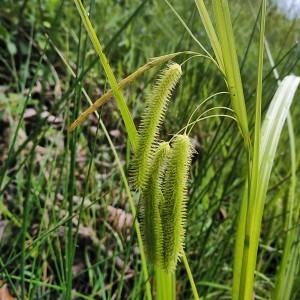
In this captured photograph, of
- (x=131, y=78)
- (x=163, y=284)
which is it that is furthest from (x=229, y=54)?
(x=163, y=284)

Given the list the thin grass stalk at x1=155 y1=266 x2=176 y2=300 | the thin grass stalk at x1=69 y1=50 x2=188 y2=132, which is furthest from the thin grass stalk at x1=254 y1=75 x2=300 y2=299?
the thin grass stalk at x1=69 y1=50 x2=188 y2=132

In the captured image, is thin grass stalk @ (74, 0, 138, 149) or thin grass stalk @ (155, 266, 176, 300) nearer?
thin grass stalk @ (74, 0, 138, 149)

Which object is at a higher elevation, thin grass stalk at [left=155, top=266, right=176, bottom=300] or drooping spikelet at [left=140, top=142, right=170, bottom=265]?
drooping spikelet at [left=140, top=142, right=170, bottom=265]

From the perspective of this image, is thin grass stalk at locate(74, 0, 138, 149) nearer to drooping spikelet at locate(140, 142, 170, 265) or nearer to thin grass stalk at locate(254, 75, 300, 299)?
drooping spikelet at locate(140, 142, 170, 265)

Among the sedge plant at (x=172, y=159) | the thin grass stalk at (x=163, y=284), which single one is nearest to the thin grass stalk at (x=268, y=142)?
the sedge plant at (x=172, y=159)

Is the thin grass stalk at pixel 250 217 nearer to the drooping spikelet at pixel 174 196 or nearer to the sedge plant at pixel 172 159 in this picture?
the sedge plant at pixel 172 159

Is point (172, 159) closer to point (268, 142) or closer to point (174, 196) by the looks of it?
point (174, 196)

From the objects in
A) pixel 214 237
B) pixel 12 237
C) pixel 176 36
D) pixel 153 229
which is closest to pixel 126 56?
pixel 176 36

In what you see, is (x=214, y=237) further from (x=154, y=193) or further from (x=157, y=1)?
(x=157, y=1)
